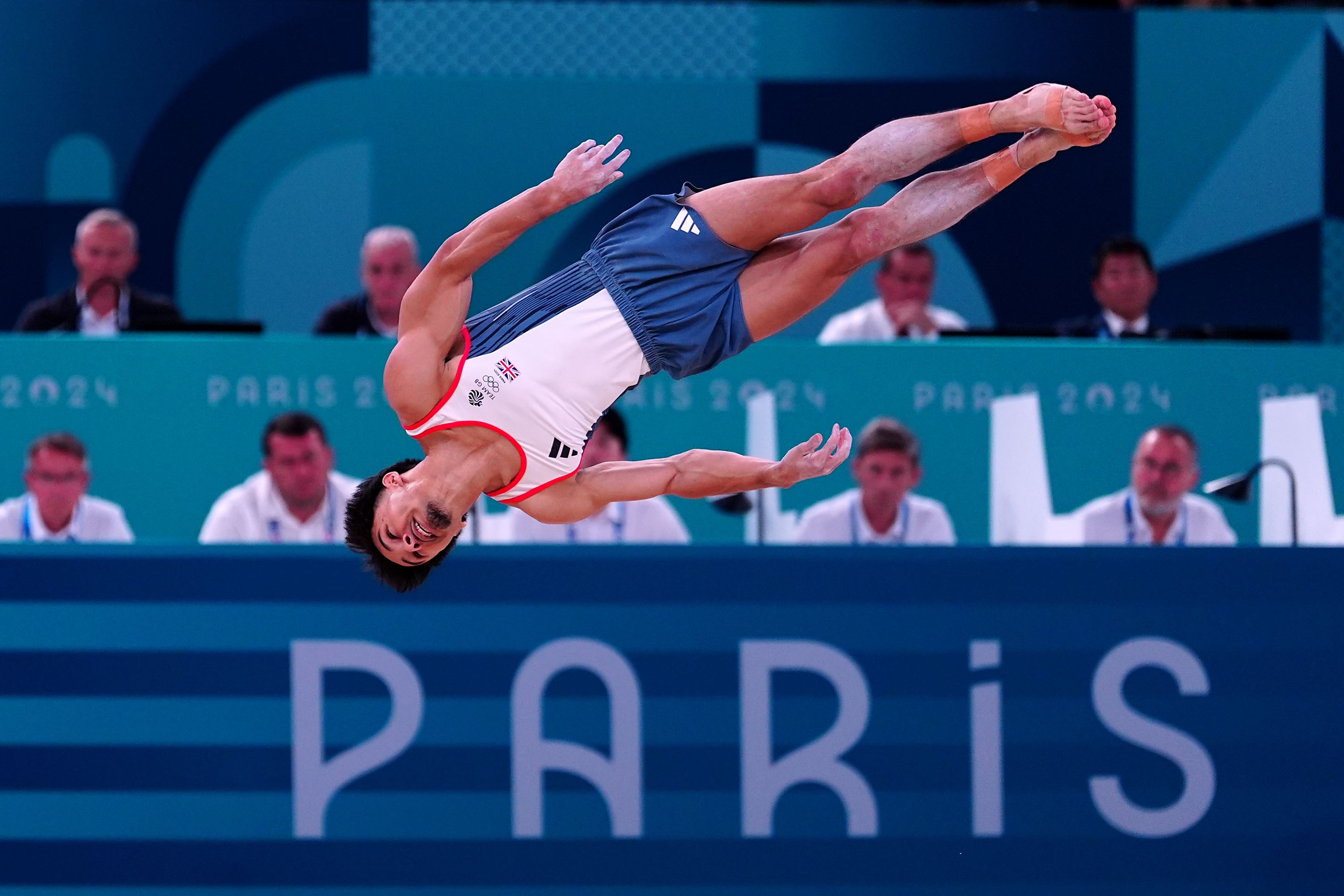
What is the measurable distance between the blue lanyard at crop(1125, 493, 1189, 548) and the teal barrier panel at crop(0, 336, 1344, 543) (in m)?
0.65

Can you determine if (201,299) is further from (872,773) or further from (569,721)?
(872,773)

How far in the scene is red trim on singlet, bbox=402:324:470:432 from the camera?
5113mm

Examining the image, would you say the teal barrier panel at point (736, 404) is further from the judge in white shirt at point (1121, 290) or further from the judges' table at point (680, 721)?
the judges' table at point (680, 721)

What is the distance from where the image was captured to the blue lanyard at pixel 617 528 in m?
8.00

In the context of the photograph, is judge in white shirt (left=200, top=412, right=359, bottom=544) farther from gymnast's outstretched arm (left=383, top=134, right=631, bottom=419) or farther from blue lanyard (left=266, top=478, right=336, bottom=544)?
gymnast's outstretched arm (left=383, top=134, right=631, bottom=419)

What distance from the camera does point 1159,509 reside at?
8047 mm

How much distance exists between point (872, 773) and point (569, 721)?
4.07 feet

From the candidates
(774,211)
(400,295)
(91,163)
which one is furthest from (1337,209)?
(91,163)

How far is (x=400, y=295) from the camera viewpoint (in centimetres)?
883

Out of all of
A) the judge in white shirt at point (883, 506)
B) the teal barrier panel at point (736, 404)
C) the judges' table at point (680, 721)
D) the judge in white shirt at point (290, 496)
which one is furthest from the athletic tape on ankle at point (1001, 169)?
the judge in white shirt at point (290, 496)

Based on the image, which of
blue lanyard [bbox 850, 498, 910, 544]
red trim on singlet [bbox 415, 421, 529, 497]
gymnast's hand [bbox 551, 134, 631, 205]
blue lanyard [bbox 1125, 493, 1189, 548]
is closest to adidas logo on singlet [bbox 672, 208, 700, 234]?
gymnast's hand [bbox 551, 134, 631, 205]

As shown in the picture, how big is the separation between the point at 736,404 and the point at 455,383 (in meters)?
3.69

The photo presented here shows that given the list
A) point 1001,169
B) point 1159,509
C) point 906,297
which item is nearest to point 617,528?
point 906,297

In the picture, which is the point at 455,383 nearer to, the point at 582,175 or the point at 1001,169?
the point at 582,175
